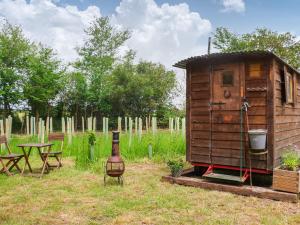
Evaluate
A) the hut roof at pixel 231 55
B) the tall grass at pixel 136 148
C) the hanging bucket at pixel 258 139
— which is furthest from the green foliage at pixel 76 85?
the hanging bucket at pixel 258 139

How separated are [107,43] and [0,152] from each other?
2105 centimetres

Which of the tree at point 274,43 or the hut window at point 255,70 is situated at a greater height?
the tree at point 274,43

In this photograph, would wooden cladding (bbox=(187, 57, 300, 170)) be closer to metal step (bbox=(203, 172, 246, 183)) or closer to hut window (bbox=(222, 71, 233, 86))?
hut window (bbox=(222, 71, 233, 86))

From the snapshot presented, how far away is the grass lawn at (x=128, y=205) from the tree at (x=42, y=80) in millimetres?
16825

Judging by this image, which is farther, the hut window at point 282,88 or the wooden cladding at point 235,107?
the hut window at point 282,88

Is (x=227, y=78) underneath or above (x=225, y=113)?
above

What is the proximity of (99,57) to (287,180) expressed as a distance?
2504cm

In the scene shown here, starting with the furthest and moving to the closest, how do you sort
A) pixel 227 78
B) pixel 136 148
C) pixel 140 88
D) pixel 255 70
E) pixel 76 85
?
pixel 76 85, pixel 140 88, pixel 136 148, pixel 227 78, pixel 255 70

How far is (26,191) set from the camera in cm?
609

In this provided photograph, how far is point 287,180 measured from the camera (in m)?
5.44

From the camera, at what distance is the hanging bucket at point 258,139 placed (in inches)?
228

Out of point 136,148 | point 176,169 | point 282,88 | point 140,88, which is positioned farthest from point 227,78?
point 140,88

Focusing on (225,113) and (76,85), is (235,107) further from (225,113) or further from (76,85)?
(76,85)

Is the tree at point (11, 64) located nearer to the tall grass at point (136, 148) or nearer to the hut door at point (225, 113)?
the tall grass at point (136, 148)
